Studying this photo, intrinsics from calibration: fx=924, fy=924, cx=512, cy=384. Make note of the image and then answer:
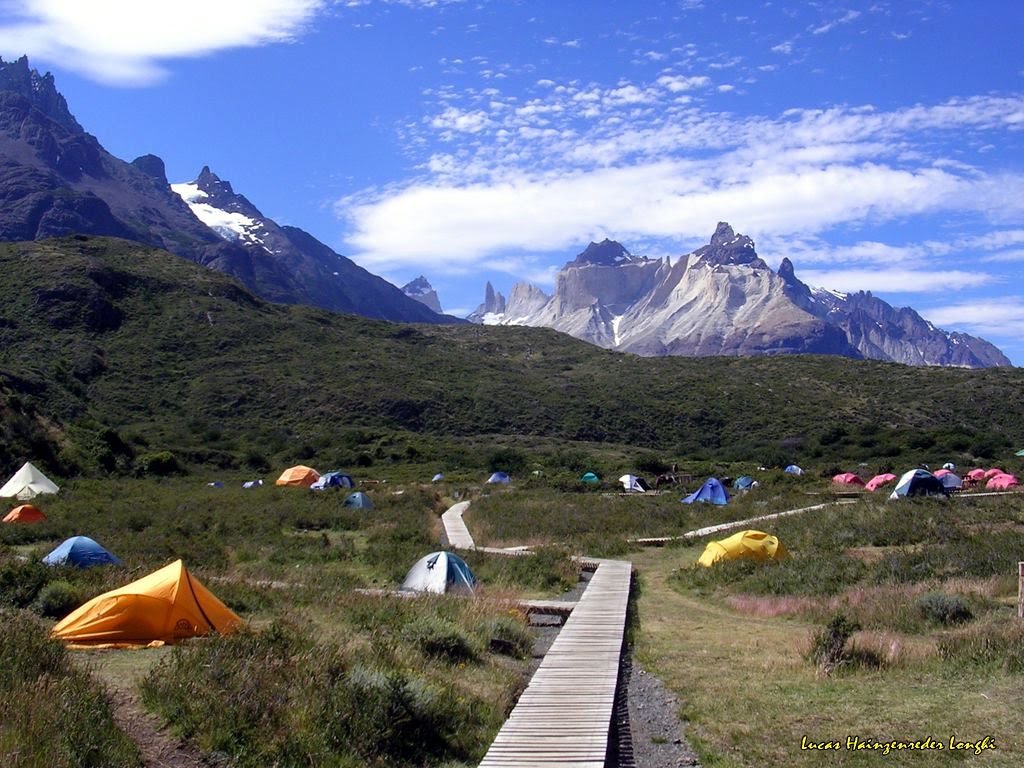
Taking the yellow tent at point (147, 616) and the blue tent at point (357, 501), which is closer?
the yellow tent at point (147, 616)

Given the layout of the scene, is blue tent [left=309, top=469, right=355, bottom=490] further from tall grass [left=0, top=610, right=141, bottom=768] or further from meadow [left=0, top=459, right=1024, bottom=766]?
tall grass [left=0, top=610, right=141, bottom=768]

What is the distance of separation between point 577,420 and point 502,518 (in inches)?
1932

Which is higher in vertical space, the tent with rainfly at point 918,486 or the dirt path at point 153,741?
the dirt path at point 153,741

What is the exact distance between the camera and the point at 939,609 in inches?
519

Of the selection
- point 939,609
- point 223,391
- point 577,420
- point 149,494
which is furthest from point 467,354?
point 939,609

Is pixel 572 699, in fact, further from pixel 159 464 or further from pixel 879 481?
pixel 159 464

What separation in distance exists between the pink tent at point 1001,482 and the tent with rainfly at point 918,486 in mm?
5674

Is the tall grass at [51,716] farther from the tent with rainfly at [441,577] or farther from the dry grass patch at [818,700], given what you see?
the tent with rainfly at [441,577]

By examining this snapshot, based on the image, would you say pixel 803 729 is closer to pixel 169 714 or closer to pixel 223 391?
pixel 169 714

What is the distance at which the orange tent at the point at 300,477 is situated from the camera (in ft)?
152

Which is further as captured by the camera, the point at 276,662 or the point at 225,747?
the point at 276,662

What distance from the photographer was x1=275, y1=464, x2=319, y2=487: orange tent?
4642 centimetres

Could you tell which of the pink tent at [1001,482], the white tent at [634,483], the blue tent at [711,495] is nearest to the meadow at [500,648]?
the blue tent at [711,495]

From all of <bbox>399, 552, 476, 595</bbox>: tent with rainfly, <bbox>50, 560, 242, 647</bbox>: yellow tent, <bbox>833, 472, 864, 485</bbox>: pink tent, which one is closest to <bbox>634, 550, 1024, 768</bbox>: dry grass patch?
<bbox>399, 552, 476, 595</bbox>: tent with rainfly
